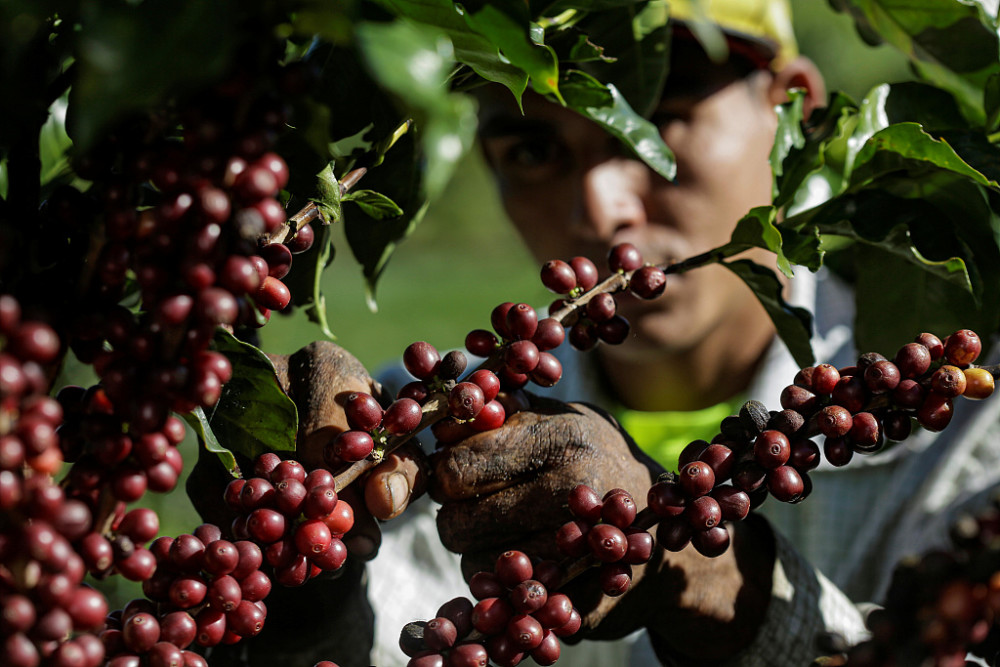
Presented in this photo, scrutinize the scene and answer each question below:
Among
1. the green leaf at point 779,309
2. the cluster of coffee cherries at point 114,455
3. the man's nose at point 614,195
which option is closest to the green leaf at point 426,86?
the cluster of coffee cherries at point 114,455

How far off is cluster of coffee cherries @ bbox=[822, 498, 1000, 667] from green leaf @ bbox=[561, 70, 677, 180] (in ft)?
1.06

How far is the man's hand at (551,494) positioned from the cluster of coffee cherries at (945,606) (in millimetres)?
208

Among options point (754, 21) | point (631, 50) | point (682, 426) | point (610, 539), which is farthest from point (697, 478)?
point (682, 426)

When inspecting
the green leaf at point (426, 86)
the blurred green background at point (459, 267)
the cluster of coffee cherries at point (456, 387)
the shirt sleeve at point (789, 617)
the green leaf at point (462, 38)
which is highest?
the green leaf at point (426, 86)

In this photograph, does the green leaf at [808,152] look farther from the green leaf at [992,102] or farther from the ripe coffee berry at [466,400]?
the ripe coffee berry at [466,400]

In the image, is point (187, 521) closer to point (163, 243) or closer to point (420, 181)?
point (420, 181)

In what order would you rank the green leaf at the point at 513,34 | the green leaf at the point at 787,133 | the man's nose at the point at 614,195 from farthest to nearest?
the man's nose at the point at 614,195 → the green leaf at the point at 787,133 → the green leaf at the point at 513,34

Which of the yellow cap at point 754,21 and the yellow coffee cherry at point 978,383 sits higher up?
the yellow coffee cherry at point 978,383

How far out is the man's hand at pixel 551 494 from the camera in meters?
0.52

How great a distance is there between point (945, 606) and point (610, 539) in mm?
175

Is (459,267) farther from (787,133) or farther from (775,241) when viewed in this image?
(775,241)

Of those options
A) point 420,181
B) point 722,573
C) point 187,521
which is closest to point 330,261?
point 420,181

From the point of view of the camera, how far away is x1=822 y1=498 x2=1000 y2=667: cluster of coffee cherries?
298 millimetres

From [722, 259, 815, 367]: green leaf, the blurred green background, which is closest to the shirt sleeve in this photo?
[722, 259, 815, 367]: green leaf
